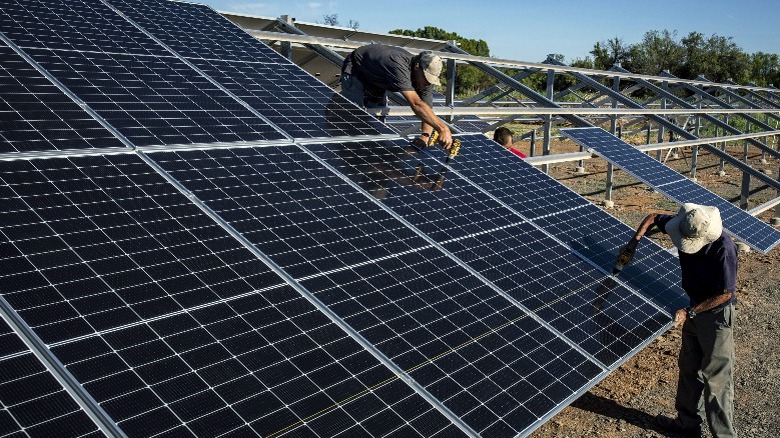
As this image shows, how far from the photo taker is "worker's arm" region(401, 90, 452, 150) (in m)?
7.31

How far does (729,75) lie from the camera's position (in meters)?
61.8

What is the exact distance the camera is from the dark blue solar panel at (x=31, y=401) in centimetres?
274

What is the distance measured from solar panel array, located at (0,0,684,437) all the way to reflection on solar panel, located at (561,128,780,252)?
10.2 feet

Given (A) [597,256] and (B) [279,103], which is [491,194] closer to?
(A) [597,256]

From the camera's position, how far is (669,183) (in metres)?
10.9

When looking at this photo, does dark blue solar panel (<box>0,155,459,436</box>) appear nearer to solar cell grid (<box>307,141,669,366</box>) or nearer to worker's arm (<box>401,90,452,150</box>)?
solar cell grid (<box>307,141,669,366</box>)

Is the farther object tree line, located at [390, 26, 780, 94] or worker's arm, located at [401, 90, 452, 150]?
tree line, located at [390, 26, 780, 94]

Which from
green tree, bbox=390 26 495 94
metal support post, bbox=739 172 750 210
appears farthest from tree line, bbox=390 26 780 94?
metal support post, bbox=739 172 750 210

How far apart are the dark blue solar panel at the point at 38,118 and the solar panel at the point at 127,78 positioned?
7.7 inches

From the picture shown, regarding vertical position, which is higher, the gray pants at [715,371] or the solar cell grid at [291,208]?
the solar cell grid at [291,208]

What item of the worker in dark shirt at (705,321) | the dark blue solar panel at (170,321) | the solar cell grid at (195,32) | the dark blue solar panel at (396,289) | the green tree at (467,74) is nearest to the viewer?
the dark blue solar panel at (170,321)

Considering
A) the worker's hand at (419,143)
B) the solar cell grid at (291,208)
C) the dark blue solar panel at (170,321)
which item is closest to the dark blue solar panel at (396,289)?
the solar cell grid at (291,208)

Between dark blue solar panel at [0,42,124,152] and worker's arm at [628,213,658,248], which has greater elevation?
dark blue solar panel at [0,42,124,152]

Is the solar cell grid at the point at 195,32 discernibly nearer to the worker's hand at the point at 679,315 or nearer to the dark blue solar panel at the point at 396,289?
the dark blue solar panel at the point at 396,289
